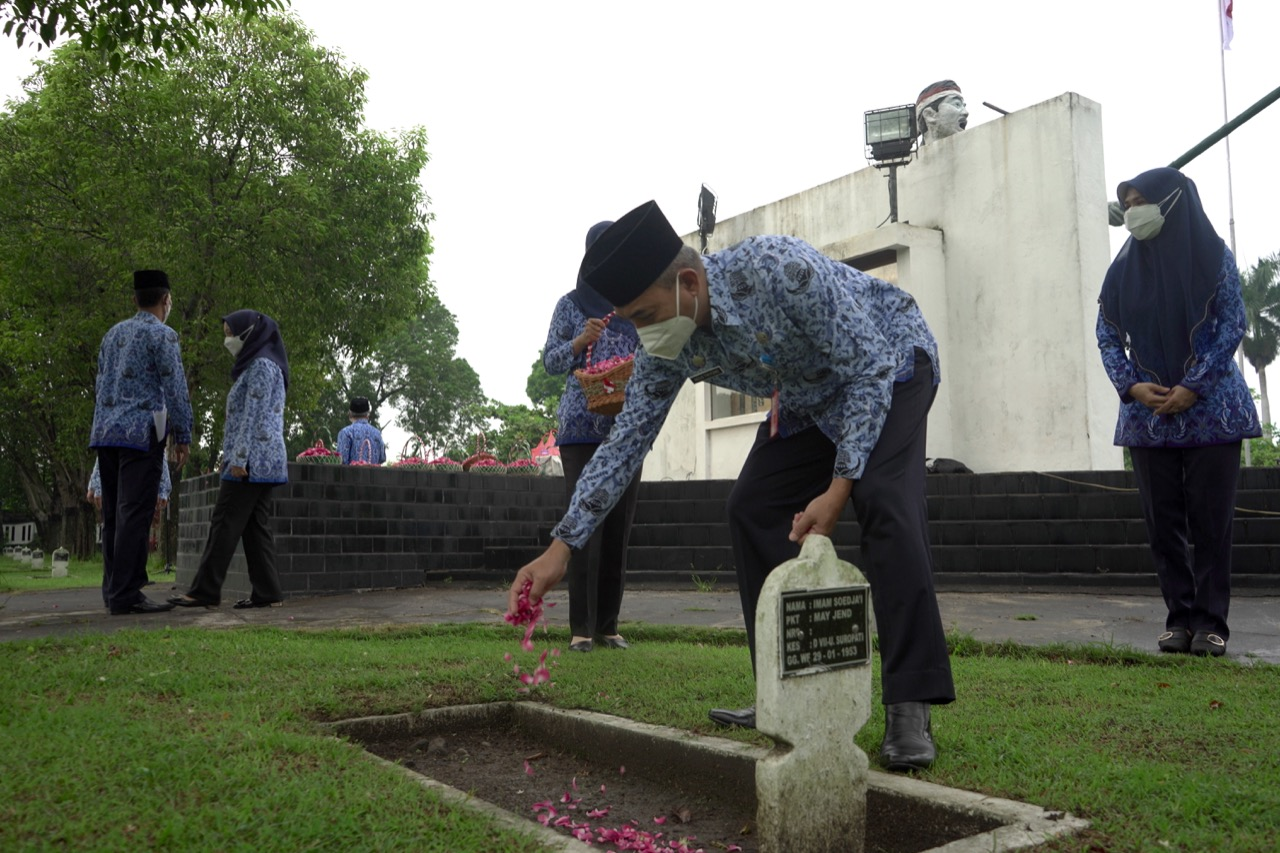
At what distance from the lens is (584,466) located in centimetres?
512

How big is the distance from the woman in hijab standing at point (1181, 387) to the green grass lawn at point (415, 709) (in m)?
Answer: 0.54

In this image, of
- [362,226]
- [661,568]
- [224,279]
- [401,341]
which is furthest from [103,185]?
[401,341]

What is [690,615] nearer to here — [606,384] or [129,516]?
[606,384]

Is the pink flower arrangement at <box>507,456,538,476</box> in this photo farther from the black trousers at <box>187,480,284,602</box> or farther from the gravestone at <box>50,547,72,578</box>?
the gravestone at <box>50,547,72,578</box>

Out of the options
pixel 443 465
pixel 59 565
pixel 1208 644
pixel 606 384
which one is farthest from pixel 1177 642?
pixel 59 565

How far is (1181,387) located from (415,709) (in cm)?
360

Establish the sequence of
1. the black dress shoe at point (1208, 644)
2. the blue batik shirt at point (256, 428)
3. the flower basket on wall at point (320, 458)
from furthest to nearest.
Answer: the flower basket on wall at point (320, 458) → the blue batik shirt at point (256, 428) → the black dress shoe at point (1208, 644)

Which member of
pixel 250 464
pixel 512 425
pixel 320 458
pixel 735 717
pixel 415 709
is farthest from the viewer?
pixel 512 425

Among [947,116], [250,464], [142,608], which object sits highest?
[947,116]

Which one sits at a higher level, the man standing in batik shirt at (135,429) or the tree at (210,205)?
the tree at (210,205)

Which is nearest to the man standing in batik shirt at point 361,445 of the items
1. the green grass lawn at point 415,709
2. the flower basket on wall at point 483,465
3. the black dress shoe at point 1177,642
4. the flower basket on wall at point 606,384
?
the flower basket on wall at point 483,465

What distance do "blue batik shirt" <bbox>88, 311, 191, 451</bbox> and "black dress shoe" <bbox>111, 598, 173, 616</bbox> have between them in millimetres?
1046

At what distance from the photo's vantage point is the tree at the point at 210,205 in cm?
1739

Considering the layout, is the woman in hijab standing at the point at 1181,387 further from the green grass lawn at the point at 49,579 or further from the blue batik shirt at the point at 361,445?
the green grass lawn at the point at 49,579
